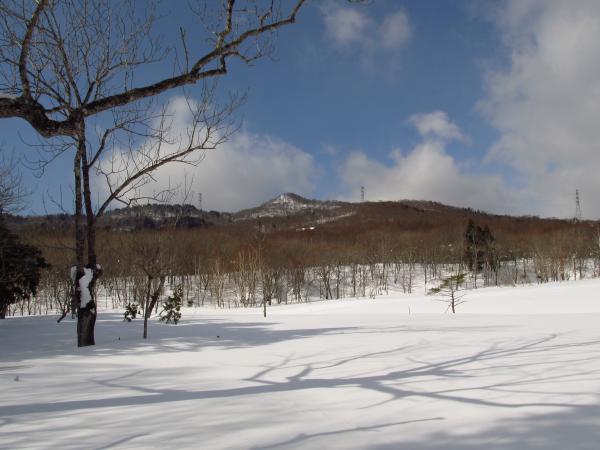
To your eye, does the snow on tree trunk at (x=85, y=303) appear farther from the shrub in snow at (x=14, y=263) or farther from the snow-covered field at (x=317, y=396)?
the shrub in snow at (x=14, y=263)

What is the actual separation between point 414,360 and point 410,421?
6.84 ft

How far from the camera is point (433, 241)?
6000 cm

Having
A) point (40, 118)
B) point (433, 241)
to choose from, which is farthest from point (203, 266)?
point (40, 118)

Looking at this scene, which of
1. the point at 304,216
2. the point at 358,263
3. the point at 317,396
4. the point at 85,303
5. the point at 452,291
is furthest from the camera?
the point at 304,216

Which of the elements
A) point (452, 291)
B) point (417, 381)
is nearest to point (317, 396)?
point (417, 381)

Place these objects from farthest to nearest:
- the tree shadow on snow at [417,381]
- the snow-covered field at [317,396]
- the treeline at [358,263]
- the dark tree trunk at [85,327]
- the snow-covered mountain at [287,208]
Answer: the snow-covered mountain at [287,208] < the treeline at [358,263] < the dark tree trunk at [85,327] < the tree shadow on snow at [417,381] < the snow-covered field at [317,396]

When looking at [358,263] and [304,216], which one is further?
[304,216]

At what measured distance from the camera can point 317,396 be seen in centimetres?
335

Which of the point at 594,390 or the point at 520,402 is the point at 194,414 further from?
the point at 594,390

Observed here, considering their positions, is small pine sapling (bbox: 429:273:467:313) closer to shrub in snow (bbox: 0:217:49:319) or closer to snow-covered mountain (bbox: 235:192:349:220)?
shrub in snow (bbox: 0:217:49:319)

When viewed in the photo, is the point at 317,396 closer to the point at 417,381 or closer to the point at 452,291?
the point at 417,381

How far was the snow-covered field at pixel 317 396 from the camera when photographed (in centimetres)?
245

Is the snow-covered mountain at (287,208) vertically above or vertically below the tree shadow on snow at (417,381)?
above

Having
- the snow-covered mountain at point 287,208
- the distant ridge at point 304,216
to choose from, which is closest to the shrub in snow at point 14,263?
the distant ridge at point 304,216
